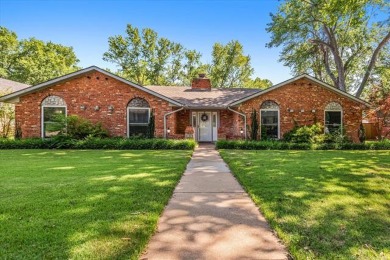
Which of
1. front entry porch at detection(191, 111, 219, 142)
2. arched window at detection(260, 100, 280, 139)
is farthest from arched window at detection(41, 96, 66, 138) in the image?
arched window at detection(260, 100, 280, 139)

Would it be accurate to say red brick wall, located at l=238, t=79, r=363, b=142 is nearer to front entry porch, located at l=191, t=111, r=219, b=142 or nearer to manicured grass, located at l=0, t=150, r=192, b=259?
front entry porch, located at l=191, t=111, r=219, b=142

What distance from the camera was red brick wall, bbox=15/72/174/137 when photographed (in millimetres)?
15219

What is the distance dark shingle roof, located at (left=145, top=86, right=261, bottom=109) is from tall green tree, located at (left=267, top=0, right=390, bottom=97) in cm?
742

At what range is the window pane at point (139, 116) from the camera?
1587 centimetres

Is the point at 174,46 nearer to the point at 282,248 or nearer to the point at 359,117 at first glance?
the point at 359,117

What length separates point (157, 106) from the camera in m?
15.8

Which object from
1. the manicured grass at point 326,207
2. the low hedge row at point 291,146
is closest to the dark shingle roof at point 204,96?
the low hedge row at point 291,146

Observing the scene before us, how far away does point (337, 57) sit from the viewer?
22.2 metres

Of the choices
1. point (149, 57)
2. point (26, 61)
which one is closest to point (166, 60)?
point (149, 57)

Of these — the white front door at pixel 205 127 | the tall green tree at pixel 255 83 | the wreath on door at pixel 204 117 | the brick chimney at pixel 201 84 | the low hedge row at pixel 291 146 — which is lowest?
the low hedge row at pixel 291 146

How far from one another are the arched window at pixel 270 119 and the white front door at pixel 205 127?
3966mm

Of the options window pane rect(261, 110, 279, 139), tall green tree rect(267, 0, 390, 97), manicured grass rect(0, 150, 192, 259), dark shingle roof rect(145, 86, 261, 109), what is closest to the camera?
manicured grass rect(0, 150, 192, 259)

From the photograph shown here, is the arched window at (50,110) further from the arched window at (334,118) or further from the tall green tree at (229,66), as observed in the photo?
the tall green tree at (229,66)

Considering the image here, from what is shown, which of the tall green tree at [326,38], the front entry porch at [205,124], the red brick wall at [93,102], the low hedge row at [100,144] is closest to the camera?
the low hedge row at [100,144]
